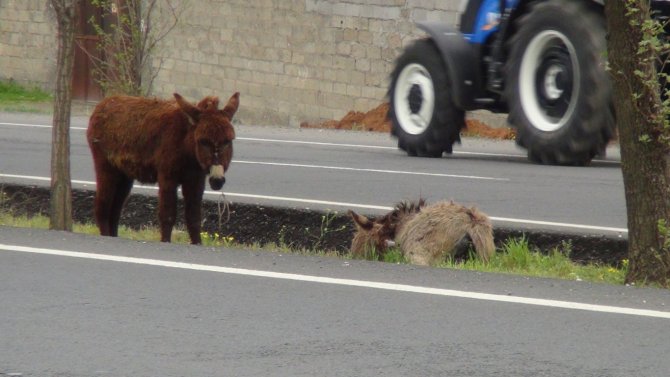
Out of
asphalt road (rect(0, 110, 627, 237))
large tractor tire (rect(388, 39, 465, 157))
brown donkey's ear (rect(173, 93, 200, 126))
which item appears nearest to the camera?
brown donkey's ear (rect(173, 93, 200, 126))

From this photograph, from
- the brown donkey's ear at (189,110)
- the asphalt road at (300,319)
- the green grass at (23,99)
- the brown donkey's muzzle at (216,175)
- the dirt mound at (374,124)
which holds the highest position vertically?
the brown donkey's ear at (189,110)

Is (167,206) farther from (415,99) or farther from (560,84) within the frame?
(415,99)

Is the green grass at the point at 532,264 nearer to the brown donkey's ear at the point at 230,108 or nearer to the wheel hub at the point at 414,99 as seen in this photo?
the brown donkey's ear at the point at 230,108

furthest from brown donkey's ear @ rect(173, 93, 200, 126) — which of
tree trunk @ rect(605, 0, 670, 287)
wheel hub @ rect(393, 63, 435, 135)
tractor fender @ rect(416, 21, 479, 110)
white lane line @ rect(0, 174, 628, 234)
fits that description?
wheel hub @ rect(393, 63, 435, 135)

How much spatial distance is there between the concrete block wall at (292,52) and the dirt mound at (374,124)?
0.51 feet

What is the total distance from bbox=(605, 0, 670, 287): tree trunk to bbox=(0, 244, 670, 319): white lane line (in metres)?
0.85

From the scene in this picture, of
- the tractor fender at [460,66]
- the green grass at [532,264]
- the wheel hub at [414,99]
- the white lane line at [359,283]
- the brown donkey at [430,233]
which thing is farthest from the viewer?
the wheel hub at [414,99]

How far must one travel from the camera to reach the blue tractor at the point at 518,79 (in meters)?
12.4

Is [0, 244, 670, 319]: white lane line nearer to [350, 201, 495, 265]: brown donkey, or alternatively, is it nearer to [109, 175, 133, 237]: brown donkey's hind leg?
[350, 201, 495, 265]: brown donkey

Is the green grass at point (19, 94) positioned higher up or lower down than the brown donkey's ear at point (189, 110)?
lower down

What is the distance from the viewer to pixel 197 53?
24516 mm

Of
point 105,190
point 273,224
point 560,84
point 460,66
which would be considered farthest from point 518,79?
point 105,190

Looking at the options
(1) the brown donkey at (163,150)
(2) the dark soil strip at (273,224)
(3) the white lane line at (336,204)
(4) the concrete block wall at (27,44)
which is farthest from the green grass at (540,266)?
(4) the concrete block wall at (27,44)

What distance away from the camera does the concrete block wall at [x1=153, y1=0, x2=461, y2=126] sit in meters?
21.0
